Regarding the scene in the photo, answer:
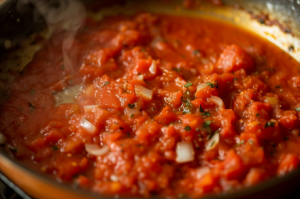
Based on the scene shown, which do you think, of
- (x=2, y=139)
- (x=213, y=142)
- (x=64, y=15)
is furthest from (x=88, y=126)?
(x=64, y=15)

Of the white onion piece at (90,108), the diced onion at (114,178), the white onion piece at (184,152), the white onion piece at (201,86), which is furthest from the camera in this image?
the white onion piece at (201,86)

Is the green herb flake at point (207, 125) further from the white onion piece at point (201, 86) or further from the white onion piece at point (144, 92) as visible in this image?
the white onion piece at point (144, 92)

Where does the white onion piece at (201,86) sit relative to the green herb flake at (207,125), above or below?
above

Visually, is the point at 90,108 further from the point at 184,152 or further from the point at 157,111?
the point at 184,152

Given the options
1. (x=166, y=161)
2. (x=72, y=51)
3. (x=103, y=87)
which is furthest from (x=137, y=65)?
(x=166, y=161)

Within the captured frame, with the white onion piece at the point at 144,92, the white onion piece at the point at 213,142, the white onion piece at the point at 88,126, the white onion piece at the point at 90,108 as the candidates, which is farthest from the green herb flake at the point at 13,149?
the white onion piece at the point at 213,142

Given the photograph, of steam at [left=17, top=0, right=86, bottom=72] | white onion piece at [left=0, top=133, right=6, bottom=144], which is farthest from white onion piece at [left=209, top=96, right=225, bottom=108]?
white onion piece at [left=0, top=133, right=6, bottom=144]

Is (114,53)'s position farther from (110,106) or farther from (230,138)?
(230,138)

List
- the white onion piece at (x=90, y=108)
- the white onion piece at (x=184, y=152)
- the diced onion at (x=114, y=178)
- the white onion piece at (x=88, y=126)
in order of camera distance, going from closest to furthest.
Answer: the diced onion at (x=114, y=178), the white onion piece at (x=184, y=152), the white onion piece at (x=88, y=126), the white onion piece at (x=90, y=108)

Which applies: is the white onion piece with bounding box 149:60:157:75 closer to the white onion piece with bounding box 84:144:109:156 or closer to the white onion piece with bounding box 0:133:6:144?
the white onion piece with bounding box 84:144:109:156
